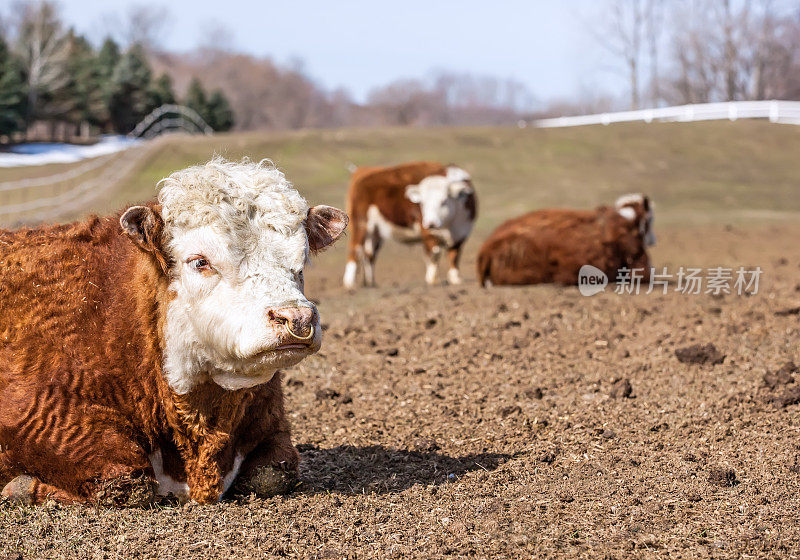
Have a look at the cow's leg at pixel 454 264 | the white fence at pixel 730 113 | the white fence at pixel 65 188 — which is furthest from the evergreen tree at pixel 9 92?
the cow's leg at pixel 454 264

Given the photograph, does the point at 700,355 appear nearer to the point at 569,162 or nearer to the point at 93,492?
the point at 93,492

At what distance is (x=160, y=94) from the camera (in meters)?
58.3

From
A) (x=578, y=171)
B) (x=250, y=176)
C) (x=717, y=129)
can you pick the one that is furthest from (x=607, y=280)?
(x=717, y=129)

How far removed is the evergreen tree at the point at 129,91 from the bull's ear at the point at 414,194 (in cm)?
4589

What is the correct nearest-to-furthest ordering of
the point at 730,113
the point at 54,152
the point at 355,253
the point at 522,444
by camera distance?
the point at 522,444, the point at 355,253, the point at 730,113, the point at 54,152

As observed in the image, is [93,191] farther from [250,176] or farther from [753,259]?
[250,176]

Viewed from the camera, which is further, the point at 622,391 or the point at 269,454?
the point at 622,391

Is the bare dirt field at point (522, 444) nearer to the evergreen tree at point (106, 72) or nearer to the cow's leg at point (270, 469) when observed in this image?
the cow's leg at point (270, 469)

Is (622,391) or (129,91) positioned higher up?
(129,91)

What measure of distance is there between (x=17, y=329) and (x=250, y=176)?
1523 mm

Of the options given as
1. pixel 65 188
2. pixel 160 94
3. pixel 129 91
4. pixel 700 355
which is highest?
pixel 129 91

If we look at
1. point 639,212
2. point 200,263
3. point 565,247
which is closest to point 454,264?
point 565,247

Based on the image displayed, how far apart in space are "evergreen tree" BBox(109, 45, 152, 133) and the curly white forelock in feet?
182

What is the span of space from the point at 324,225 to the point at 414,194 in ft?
33.6
